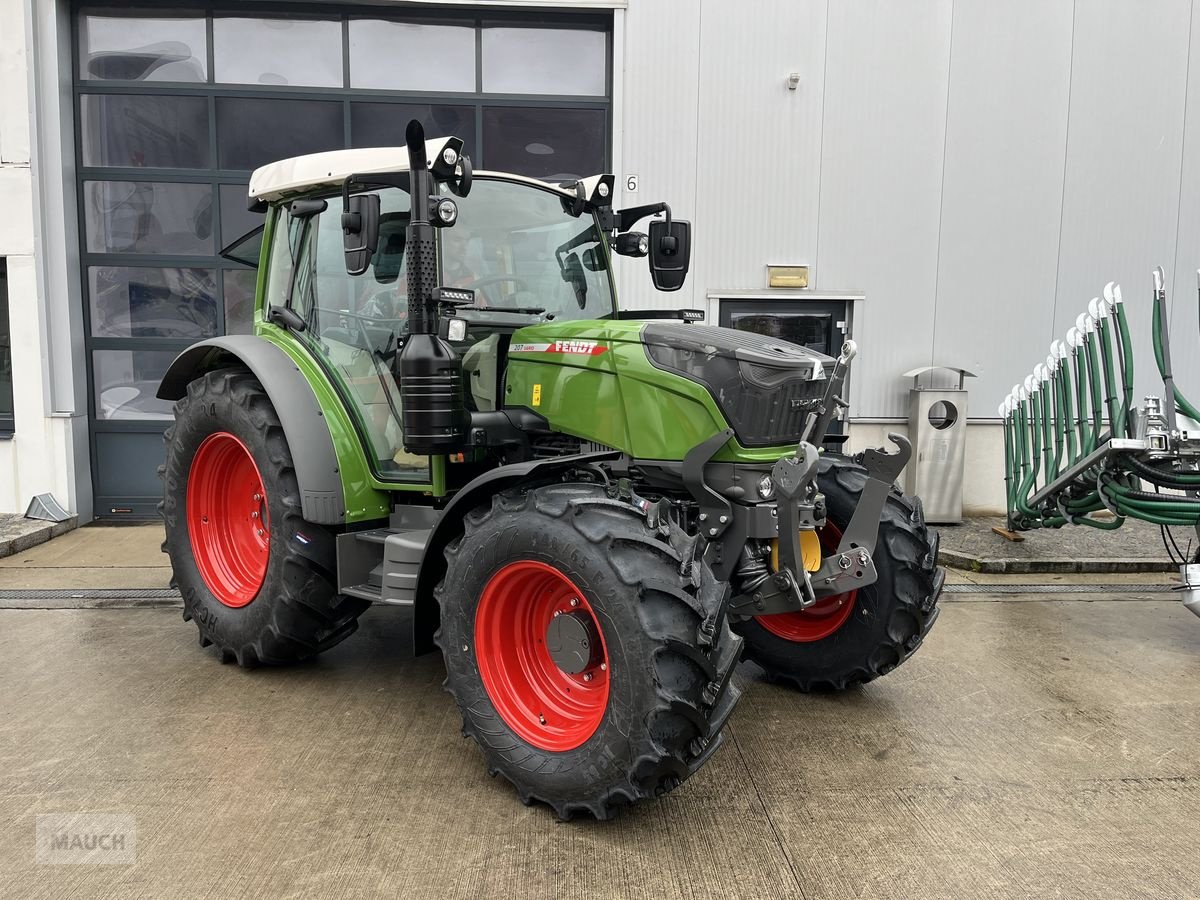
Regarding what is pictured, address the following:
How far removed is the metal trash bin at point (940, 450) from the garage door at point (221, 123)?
335cm

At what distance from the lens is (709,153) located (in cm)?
707

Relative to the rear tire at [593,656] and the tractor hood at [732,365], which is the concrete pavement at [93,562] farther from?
the tractor hood at [732,365]

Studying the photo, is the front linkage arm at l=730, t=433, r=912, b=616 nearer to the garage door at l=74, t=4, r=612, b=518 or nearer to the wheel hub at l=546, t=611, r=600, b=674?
the wheel hub at l=546, t=611, r=600, b=674

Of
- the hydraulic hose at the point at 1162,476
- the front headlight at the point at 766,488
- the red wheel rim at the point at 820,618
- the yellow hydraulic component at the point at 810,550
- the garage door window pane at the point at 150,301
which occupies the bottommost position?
the red wheel rim at the point at 820,618

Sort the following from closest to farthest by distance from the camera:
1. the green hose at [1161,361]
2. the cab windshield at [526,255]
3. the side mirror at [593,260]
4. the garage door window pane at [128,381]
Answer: the cab windshield at [526,255] → the side mirror at [593,260] → the green hose at [1161,361] → the garage door window pane at [128,381]

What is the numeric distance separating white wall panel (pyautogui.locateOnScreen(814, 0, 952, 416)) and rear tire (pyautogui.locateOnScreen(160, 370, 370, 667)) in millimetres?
4873

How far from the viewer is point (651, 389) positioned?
10.3 ft

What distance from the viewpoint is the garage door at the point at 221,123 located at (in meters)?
7.05

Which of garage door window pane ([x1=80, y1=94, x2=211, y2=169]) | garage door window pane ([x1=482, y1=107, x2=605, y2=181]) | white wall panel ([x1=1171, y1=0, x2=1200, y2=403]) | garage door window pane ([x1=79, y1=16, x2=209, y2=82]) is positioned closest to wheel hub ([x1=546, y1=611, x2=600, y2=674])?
garage door window pane ([x1=482, y1=107, x2=605, y2=181])

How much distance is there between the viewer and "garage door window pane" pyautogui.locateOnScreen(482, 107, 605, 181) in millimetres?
7250

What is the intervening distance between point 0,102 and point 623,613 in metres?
6.83

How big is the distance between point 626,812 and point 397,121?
611 cm

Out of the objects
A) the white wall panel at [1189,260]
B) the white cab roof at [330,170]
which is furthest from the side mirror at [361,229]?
the white wall panel at [1189,260]

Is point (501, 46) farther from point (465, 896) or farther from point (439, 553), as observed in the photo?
point (465, 896)
